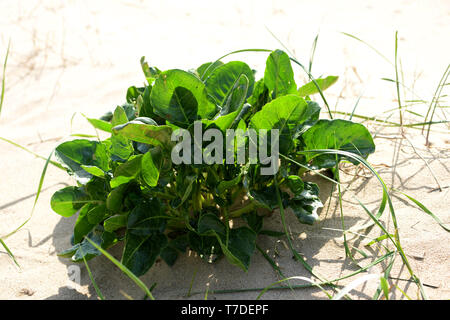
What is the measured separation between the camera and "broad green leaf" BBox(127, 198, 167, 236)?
150 centimetres

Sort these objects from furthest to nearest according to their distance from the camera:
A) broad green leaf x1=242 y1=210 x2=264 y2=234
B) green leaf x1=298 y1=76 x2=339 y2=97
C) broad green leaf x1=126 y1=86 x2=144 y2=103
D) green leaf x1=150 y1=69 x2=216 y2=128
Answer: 1. broad green leaf x1=126 y1=86 x2=144 y2=103
2. green leaf x1=298 y1=76 x2=339 y2=97
3. broad green leaf x1=242 y1=210 x2=264 y2=234
4. green leaf x1=150 y1=69 x2=216 y2=128

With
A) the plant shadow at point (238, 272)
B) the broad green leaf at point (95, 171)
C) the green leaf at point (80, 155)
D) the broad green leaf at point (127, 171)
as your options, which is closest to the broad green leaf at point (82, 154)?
the green leaf at point (80, 155)

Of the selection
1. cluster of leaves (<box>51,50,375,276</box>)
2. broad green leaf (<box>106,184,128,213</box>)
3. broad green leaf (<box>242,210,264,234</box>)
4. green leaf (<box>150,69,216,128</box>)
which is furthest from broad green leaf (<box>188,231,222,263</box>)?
green leaf (<box>150,69,216,128</box>)

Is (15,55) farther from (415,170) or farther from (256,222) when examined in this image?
(415,170)

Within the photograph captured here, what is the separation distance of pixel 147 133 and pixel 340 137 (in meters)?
0.64

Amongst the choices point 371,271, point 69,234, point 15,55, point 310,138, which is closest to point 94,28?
point 15,55

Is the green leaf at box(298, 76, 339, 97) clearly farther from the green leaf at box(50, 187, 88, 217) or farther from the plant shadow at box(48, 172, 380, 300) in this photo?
the green leaf at box(50, 187, 88, 217)

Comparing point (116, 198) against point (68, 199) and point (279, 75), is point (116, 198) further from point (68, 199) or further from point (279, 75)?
point (279, 75)

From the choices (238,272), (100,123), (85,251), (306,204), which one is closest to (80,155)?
(100,123)

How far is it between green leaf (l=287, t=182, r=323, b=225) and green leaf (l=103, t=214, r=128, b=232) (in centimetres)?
53

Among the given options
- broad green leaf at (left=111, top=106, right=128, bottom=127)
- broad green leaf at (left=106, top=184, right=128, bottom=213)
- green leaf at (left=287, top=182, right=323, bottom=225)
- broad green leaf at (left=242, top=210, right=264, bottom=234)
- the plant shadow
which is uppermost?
broad green leaf at (left=111, top=106, right=128, bottom=127)

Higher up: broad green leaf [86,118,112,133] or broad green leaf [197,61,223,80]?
broad green leaf [197,61,223,80]

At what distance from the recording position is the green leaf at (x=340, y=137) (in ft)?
5.21
